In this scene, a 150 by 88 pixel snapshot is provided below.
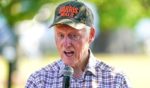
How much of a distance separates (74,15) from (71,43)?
1.09ft

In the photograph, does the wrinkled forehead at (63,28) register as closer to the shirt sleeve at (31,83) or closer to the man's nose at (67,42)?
the man's nose at (67,42)

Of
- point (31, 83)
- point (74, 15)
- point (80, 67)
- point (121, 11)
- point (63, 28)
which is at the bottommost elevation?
point (31, 83)

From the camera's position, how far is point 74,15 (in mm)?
5145

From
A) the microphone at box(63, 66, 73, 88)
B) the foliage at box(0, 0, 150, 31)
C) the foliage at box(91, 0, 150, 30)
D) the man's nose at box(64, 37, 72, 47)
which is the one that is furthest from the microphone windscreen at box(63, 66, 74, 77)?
the foliage at box(91, 0, 150, 30)

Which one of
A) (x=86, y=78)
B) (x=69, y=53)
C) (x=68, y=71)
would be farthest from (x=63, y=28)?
(x=86, y=78)

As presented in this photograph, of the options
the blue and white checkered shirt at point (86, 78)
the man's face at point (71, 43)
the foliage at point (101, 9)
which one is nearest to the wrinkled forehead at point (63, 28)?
the man's face at point (71, 43)

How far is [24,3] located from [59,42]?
298 inches

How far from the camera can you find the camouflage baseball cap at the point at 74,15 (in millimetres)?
5070

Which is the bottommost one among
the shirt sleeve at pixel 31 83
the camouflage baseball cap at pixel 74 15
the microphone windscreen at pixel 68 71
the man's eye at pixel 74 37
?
the shirt sleeve at pixel 31 83

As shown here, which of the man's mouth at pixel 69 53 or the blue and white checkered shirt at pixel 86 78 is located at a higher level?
the man's mouth at pixel 69 53

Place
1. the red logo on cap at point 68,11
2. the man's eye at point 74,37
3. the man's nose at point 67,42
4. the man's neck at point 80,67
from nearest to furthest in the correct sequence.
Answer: the man's nose at point 67,42, the man's eye at point 74,37, the red logo on cap at point 68,11, the man's neck at point 80,67

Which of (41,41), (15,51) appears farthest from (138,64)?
(15,51)

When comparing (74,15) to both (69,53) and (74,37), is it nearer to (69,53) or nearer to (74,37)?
(74,37)

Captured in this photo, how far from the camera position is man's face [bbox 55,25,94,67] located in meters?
4.82
